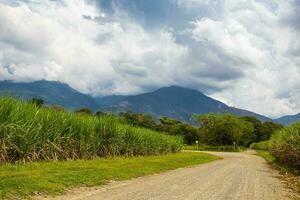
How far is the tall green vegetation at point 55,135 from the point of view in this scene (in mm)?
18797

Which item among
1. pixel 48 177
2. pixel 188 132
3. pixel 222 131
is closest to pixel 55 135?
pixel 48 177

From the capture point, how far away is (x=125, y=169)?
22406 mm

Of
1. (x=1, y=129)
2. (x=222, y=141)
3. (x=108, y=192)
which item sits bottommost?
(x=108, y=192)

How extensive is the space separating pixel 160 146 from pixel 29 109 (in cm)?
2409

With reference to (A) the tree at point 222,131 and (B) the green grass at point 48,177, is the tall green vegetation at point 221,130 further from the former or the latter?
(B) the green grass at point 48,177

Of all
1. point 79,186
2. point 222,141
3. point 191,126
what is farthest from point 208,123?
point 79,186

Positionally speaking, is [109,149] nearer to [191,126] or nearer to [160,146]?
[160,146]

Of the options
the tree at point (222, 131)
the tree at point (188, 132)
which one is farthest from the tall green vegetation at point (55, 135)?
the tree at point (188, 132)

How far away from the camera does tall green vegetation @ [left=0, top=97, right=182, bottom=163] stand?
1880cm

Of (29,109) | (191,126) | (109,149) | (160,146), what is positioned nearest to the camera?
(29,109)

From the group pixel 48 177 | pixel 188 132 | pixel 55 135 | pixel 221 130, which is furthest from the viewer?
pixel 188 132

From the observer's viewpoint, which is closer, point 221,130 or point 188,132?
point 221,130

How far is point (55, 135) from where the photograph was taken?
22203 millimetres

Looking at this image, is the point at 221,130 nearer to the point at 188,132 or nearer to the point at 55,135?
the point at 188,132
